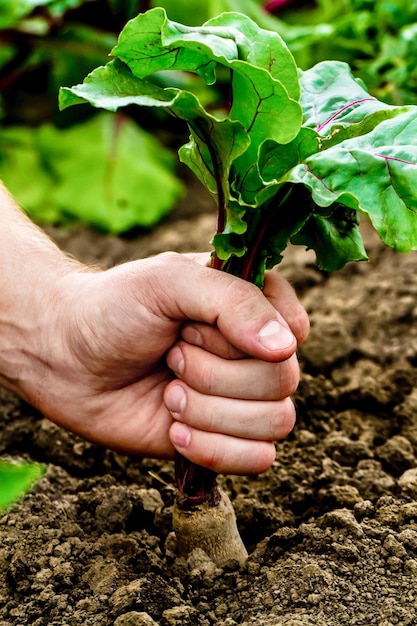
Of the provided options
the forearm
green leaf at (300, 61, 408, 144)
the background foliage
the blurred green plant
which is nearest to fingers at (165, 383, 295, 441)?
the forearm

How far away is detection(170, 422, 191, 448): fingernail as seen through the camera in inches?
62.1

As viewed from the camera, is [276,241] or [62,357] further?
[62,357]

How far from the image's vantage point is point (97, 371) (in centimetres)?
169

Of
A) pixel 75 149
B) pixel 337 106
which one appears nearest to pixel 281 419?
pixel 337 106

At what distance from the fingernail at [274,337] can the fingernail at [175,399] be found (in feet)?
0.84

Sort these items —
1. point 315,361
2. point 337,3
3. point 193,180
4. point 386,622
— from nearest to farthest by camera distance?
point 386,622, point 315,361, point 337,3, point 193,180

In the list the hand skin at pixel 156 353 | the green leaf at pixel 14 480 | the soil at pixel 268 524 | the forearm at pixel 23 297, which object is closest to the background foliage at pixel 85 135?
the soil at pixel 268 524

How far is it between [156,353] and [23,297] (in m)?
0.37

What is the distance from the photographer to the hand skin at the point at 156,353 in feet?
4.85

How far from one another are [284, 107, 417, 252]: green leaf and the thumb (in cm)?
26

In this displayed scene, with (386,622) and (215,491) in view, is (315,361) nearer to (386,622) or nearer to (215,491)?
(215,491)

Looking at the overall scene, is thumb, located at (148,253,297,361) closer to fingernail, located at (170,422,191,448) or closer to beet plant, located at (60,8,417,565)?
beet plant, located at (60,8,417,565)

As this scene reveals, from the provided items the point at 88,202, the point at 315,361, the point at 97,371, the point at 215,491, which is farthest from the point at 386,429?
the point at 88,202

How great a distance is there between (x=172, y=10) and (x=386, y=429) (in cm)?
280
